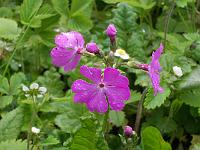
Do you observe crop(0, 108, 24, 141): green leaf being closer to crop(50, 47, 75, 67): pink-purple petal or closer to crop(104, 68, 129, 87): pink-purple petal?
crop(50, 47, 75, 67): pink-purple petal

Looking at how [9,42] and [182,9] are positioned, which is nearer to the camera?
[9,42]

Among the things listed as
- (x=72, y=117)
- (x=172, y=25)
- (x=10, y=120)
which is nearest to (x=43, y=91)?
(x=72, y=117)

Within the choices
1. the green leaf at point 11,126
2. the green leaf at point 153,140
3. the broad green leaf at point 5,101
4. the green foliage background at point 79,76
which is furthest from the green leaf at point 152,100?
the broad green leaf at point 5,101

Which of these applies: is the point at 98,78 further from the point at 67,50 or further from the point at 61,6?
the point at 61,6

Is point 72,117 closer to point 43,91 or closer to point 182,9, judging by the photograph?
point 43,91

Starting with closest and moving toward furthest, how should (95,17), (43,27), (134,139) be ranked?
(134,139)
(43,27)
(95,17)

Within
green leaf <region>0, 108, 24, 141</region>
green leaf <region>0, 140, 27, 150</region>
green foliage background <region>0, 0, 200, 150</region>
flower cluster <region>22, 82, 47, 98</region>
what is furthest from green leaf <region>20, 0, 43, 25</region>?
green leaf <region>0, 140, 27, 150</region>

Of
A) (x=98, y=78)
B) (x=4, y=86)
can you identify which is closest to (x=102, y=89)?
(x=98, y=78)

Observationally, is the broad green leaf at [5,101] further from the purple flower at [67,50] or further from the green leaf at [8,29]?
the purple flower at [67,50]
